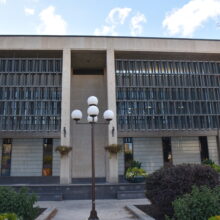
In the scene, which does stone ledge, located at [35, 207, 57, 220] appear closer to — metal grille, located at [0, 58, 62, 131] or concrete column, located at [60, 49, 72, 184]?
concrete column, located at [60, 49, 72, 184]

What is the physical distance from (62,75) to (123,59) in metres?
4.47

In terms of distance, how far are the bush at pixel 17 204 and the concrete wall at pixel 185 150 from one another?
14466 millimetres

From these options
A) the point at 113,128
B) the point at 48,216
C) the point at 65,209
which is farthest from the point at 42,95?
the point at 48,216

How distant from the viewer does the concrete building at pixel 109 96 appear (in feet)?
51.6

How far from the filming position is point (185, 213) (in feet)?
17.4

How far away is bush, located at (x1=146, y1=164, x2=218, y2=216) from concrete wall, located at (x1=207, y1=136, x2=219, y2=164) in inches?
511

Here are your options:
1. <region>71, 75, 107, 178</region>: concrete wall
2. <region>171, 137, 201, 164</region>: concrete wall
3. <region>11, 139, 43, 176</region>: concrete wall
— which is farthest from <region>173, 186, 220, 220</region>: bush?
<region>11, 139, 43, 176</region>: concrete wall

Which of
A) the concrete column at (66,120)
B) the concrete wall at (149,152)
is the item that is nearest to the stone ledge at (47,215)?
the concrete column at (66,120)

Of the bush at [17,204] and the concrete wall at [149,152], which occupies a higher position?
the concrete wall at [149,152]

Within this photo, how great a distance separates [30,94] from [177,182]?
11.8 m

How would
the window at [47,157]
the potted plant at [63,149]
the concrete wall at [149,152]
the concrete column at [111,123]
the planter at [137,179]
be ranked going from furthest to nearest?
the concrete wall at [149,152] → the window at [47,157] → the concrete column at [111,123] → the potted plant at [63,149] → the planter at [137,179]

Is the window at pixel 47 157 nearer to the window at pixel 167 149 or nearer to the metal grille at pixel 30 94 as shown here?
the metal grille at pixel 30 94

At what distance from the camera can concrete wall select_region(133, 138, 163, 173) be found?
1878 cm

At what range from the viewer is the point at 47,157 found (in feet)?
60.2
